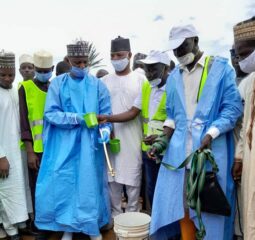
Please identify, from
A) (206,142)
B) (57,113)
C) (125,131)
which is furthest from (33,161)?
(206,142)

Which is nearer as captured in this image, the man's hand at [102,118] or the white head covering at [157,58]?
the white head covering at [157,58]

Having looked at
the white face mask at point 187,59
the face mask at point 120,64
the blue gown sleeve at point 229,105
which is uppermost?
the face mask at point 120,64

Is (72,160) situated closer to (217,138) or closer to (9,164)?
(9,164)

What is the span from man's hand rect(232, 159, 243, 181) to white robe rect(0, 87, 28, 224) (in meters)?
2.20

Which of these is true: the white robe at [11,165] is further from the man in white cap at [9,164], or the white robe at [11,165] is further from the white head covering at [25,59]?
the white head covering at [25,59]

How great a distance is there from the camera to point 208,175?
9.24ft

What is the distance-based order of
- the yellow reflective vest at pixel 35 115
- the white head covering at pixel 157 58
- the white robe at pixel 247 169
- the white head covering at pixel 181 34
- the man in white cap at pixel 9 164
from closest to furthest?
the white robe at pixel 247 169 < the white head covering at pixel 181 34 < the white head covering at pixel 157 58 < the man in white cap at pixel 9 164 < the yellow reflective vest at pixel 35 115

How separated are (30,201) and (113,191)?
36.4 inches

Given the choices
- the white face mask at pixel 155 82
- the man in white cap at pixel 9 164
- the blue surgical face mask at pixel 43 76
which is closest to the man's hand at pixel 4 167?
the man in white cap at pixel 9 164

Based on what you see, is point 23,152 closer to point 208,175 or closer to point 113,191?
point 113,191

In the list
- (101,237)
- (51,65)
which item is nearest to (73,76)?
(51,65)

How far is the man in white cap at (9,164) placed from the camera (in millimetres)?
3812

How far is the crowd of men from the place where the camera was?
2836 millimetres

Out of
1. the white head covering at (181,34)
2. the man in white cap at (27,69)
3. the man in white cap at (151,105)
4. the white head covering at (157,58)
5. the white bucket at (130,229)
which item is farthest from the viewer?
the man in white cap at (27,69)
